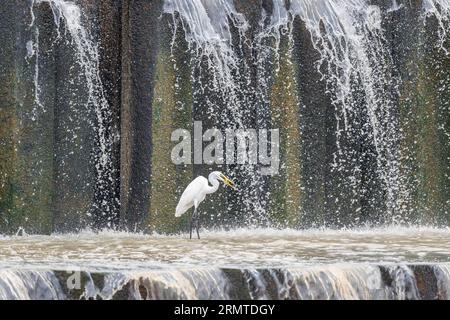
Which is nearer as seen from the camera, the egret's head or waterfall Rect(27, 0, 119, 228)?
the egret's head

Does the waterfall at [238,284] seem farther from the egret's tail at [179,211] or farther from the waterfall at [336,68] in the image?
the waterfall at [336,68]

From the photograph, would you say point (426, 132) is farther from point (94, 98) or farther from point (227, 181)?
point (94, 98)

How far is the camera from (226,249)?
627cm

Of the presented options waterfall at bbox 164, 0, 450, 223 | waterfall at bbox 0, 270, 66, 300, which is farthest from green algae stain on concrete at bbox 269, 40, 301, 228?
Result: waterfall at bbox 0, 270, 66, 300

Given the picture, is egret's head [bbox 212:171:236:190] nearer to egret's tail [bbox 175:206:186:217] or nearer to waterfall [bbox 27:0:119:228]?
egret's tail [bbox 175:206:186:217]

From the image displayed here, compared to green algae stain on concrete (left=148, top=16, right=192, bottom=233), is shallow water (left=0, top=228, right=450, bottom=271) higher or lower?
lower

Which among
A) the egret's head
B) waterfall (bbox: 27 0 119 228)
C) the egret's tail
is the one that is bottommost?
the egret's tail

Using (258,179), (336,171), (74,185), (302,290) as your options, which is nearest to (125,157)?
(74,185)

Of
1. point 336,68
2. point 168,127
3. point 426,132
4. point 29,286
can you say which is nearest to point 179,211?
point 168,127

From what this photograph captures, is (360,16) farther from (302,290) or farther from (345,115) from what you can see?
(302,290)

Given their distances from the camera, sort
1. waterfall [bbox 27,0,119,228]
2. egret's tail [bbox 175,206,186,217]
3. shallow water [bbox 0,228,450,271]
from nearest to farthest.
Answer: shallow water [bbox 0,228,450,271]
egret's tail [bbox 175,206,186,217]
waterfall [bbox 27,0,119,228]

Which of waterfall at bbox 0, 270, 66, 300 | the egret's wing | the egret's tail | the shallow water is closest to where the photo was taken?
waterfall at bbox 0, 270, 66, 300

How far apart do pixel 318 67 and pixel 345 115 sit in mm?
448

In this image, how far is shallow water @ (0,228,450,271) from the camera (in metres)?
5.31
